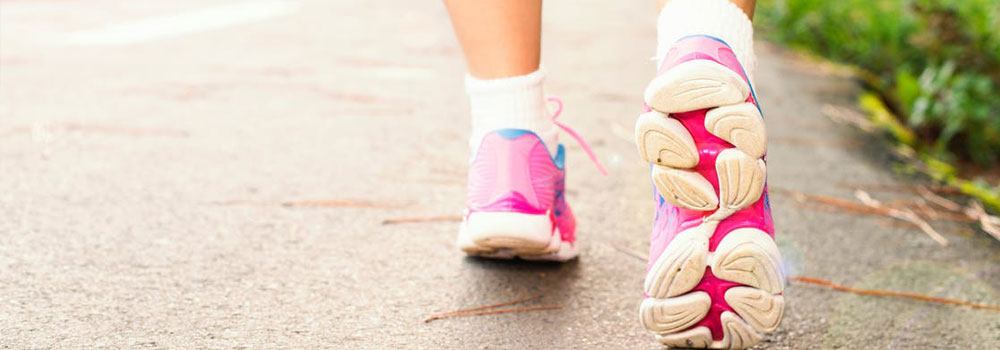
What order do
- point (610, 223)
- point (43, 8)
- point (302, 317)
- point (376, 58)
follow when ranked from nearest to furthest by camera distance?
point (302, 317) < point (610, 223) < point (376, 58) < point (43, 8)

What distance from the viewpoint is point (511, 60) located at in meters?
1.33

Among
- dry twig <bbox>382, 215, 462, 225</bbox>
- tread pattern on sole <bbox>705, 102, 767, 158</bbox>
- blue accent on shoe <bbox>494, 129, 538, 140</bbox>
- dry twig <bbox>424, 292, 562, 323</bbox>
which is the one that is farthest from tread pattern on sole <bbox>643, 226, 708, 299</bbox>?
dry twig <bbox>382, 215, 462, 225</bbox>

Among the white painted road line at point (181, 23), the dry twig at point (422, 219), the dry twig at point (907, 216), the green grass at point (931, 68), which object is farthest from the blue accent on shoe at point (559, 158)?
the white painted road line at point (181, 23)

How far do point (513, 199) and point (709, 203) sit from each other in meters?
0.33

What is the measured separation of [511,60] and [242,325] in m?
0.48

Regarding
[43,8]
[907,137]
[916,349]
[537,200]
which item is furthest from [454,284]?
[43,8]

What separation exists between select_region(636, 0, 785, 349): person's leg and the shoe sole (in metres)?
0.24

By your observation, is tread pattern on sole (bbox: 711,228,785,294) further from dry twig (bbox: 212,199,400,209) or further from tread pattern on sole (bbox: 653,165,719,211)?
dry twig (bbox: 212,199,400,209)

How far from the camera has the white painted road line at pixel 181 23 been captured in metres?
3.26

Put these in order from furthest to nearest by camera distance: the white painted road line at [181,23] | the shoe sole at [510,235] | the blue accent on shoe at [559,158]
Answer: the white painted road line at [181,23], the blue accent on shoe at [559,158], the shoe sole at [510,235]

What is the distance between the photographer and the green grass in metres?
2.70

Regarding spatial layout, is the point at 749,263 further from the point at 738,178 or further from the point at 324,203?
the point at 324,203

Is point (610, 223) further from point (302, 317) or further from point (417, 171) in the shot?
point (302, 317)

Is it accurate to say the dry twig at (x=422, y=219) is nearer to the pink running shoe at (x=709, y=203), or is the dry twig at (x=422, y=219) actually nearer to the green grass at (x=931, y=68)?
the pink running shoe at (x=709, y=203)
